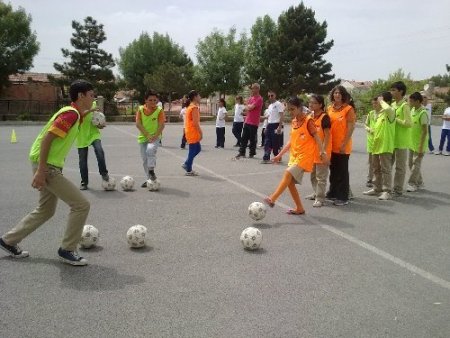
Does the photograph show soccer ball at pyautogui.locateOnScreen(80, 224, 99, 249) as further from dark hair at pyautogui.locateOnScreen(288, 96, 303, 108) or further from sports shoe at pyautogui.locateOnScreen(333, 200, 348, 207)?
sports shoe at pyautogui.locateOnScreen(333, 200, 348, 207)

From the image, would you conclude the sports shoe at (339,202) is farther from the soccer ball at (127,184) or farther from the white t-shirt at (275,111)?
the white t-shirt at (275,111)

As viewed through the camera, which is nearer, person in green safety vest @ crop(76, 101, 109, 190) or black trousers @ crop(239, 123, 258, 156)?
person in green safety vest @ crop(76, 101, 109, 190)

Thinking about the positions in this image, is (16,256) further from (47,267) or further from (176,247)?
(176,247)

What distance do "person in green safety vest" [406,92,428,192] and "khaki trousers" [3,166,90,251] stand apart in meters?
7.06

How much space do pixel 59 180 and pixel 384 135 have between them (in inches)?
239

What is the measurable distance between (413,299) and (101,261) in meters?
3.32

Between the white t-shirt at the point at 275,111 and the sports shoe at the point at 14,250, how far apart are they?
9826 mm

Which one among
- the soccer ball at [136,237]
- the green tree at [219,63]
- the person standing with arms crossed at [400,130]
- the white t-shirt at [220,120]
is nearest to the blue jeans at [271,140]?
the white t-shirt at [220,120]

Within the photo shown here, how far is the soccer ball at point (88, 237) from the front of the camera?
17.5 ft

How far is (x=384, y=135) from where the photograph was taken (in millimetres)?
8352

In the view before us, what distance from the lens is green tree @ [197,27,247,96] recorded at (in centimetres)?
4888

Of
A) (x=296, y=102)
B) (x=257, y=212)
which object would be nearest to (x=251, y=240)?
(x=257, y=212)

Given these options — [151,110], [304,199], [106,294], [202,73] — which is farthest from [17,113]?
[106,294]

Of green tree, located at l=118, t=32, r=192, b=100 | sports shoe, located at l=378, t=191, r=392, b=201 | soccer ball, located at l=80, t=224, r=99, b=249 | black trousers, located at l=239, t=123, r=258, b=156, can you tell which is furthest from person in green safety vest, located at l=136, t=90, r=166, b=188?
green tree, located at l=118, t=32, r=192, b=100
